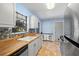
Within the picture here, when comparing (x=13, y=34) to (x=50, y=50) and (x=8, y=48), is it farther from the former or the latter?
(x=50, y=50)

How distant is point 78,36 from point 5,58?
2.82ft

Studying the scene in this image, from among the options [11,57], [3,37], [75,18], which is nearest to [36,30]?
[3,37]

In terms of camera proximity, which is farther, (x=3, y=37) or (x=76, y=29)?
(x=3, y=37)

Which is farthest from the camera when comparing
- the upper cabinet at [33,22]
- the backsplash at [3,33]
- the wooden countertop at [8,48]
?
the upper cabinet at [33,22]

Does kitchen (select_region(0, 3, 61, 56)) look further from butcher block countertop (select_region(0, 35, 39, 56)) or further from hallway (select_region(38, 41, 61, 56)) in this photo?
hallway (select_region(38, 41, 61, 56))

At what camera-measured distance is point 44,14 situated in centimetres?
439

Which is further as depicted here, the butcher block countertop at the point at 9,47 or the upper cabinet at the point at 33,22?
the upper cabinet at the point at 33,22

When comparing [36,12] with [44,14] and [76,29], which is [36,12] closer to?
[44,14]

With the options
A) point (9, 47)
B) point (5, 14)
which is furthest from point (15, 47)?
point (5, 14)

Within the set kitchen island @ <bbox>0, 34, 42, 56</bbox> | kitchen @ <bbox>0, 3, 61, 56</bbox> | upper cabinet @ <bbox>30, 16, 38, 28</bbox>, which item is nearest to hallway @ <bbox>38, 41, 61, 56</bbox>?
kitchen @ <bbox>0, 3, 61, 56</bbox>

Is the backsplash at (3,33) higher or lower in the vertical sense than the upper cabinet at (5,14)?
lower

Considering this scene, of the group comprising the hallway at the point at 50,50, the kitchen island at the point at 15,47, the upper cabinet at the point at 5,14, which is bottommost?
the hallway at the point at 50,50

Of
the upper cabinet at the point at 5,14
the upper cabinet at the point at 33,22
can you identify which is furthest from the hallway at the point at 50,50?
the upper cabinet at the point at 5,14

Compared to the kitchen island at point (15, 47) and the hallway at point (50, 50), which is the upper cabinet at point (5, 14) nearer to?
the kitchen island at point (15, 47)
